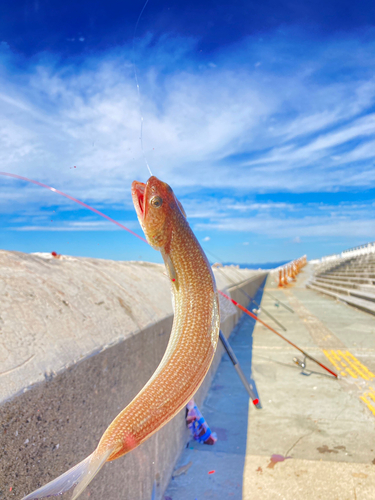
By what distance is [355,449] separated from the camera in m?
3.46

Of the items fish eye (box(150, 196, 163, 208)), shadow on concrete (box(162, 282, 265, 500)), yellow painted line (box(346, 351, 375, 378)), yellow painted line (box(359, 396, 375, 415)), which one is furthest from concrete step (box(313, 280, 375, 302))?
fish eye (box(150, 196, 163, 208))

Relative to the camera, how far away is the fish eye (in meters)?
0.99

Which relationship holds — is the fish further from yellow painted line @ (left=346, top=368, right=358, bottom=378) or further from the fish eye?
yellow painted line @ (left=346, top=368, right=358, bottom=378)

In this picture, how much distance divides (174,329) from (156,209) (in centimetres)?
36

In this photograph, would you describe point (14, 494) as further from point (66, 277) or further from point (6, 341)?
point (66, 277)

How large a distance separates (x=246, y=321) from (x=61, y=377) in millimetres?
9749

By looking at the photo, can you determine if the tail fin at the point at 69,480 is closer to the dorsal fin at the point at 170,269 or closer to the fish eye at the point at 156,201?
the dorsal fin at the point at 170,269

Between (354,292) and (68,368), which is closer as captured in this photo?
(68,368)

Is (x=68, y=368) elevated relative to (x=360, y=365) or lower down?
elevated

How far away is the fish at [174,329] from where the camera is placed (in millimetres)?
827

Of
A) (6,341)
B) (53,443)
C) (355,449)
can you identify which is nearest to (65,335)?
(6,341)

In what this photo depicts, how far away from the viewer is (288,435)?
377 cm

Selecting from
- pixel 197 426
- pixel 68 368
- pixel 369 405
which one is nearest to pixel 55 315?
pixel 68 368

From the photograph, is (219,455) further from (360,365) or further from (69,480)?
(360,365)
